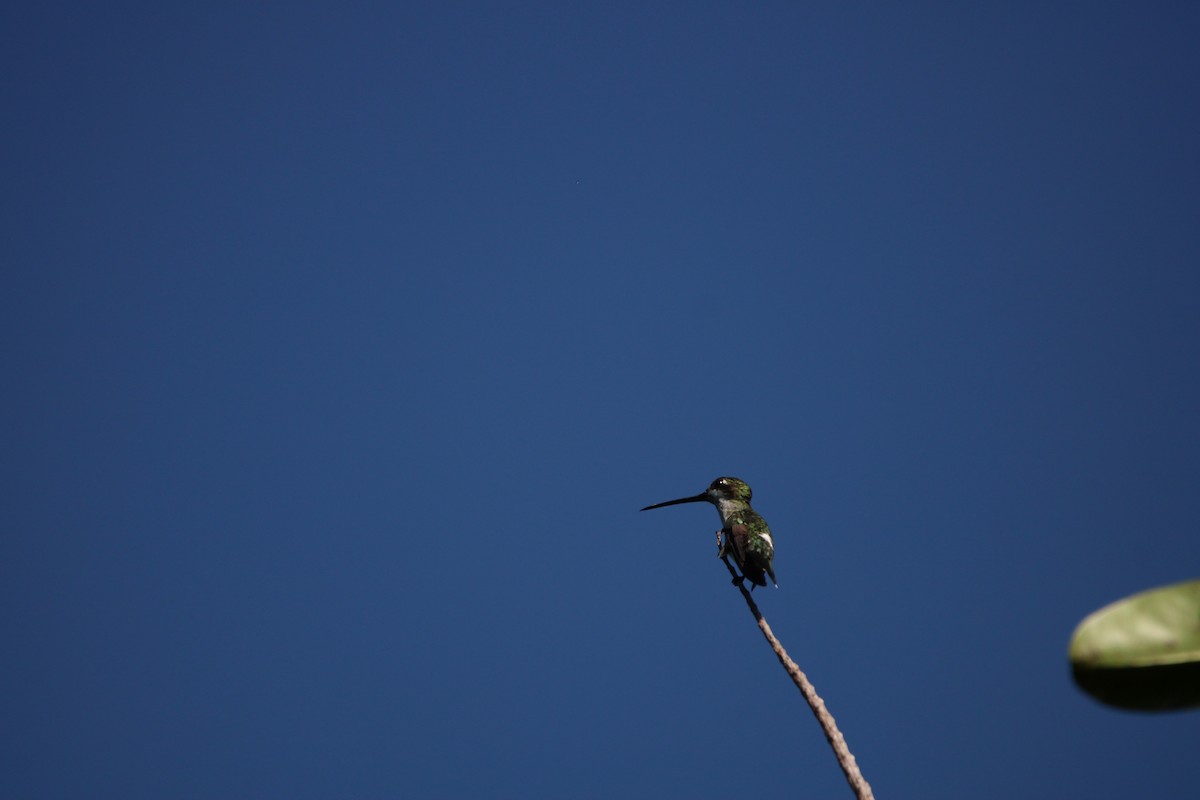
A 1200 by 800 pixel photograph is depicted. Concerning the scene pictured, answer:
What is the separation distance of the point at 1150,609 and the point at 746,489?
5.52 metres

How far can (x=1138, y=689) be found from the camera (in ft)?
4.51

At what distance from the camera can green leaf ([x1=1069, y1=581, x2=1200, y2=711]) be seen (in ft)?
4.43

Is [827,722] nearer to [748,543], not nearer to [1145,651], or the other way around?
[1145,651]

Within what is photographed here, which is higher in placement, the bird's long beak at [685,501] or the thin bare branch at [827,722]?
the bird's long beak at [685,501]

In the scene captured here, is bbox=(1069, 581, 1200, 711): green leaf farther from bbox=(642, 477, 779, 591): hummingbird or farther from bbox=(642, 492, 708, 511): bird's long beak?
bbox=(642, 492, 708, 511): bird's long beak

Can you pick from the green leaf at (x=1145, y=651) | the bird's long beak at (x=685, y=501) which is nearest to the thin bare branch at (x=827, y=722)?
the green leaf at (x=1145, y=651)

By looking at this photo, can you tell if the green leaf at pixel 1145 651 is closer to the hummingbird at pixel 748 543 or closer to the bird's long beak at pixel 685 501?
the hummingbird at pixel 748 543

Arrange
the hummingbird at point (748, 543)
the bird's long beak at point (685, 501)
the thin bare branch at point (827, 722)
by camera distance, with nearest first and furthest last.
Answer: the thin bare branch at point (827, 722) < the hummingbird at point (748, 543) < the bird's long beak at point (685, 501)

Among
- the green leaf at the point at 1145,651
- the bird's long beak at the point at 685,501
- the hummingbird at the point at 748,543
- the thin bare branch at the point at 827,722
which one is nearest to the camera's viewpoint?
the green leaf at the point at 1145,651

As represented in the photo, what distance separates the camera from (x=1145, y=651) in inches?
53.6

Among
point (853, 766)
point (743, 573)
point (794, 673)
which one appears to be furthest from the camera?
point (743, 573)

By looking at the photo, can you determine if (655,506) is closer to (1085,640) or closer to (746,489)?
(746,489)

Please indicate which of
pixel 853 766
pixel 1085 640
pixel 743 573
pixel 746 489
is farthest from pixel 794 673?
pixel 746 489

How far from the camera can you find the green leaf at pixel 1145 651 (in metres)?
1.35
